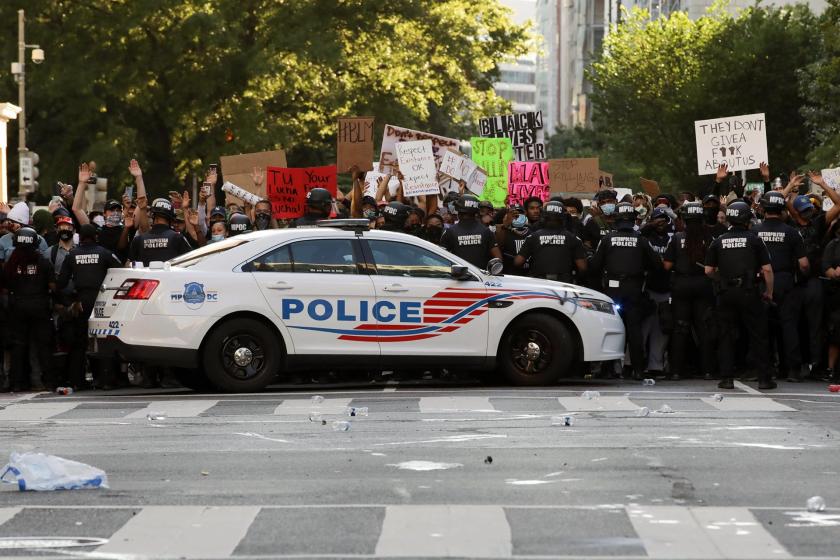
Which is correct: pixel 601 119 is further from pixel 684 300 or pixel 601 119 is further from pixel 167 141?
pixel 684 300

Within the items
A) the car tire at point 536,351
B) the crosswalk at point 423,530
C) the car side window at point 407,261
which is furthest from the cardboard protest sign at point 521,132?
the crosswalk at point 423,530

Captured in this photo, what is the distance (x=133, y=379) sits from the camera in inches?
733

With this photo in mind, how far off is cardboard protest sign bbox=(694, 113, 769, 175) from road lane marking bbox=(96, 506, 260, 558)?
14.9 metres

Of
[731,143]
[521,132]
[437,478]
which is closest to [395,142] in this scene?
[521,132]

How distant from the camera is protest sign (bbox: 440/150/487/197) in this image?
971 inches

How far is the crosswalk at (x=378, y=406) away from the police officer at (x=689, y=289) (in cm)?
235

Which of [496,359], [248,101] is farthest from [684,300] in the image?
[248,101]

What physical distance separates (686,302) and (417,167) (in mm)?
5314

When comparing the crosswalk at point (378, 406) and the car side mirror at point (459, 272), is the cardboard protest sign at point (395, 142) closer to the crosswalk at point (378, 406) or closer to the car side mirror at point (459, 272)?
the car side mirror at point (459, 272)

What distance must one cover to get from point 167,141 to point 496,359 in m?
31.4

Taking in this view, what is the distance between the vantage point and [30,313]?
1778cm

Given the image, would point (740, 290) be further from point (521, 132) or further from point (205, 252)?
point (521, 132)

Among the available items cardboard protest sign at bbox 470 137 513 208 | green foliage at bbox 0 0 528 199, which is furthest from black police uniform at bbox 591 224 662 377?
green foliage at bbox 0 0 528 199

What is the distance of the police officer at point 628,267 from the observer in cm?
1842
